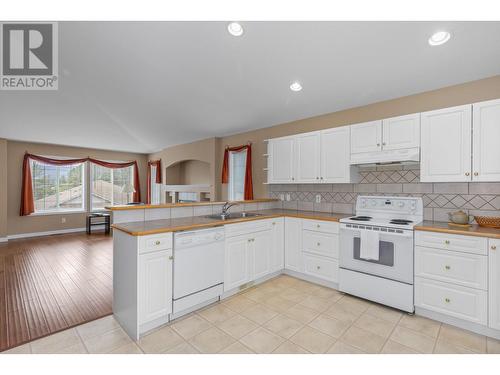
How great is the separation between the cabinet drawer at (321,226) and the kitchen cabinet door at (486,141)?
1428 mm

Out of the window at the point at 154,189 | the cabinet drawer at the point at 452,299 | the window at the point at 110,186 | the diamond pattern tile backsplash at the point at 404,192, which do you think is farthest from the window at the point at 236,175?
the window at the point at 110,186

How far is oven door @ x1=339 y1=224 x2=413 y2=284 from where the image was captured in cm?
239

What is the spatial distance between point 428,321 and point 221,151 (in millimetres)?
4612

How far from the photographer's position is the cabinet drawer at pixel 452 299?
2070 millimetres

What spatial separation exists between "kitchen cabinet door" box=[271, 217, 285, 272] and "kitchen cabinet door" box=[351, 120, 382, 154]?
55.1 inches

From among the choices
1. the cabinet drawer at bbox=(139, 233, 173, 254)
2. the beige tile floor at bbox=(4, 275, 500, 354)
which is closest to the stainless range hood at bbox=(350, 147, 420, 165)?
the beige tile floor at bbox=(4, 275, 500, 354)

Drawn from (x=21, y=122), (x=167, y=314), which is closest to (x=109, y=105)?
(x=21, y=122)

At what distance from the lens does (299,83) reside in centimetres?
309

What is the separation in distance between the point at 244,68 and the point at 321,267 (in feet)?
8.92

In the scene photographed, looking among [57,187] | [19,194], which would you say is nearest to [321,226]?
[57,187]

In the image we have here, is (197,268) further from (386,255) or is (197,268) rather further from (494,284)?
(494,284)

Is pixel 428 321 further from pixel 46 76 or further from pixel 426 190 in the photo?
pixel 46 76

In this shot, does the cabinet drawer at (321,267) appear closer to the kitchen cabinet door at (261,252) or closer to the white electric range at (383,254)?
the white electric range at (383,254)

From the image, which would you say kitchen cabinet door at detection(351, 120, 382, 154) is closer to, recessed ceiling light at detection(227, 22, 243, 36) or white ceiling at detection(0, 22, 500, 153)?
white ceiling at detection(0, 22, 500, 153)
